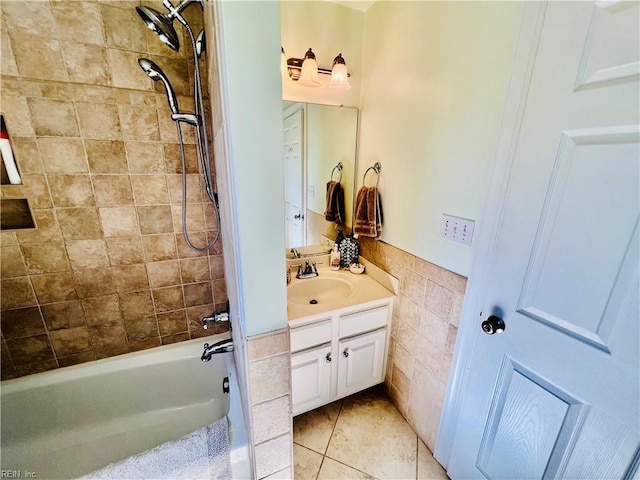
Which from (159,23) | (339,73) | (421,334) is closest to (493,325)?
(421,334)

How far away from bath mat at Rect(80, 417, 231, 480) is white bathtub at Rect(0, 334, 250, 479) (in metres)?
0.13

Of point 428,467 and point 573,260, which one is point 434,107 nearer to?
point 573,260

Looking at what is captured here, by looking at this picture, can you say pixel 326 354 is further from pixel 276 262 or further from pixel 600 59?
pixel 600 59

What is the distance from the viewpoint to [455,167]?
1.06m

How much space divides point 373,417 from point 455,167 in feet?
5.05

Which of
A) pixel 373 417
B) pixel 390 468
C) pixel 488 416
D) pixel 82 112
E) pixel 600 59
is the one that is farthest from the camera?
pixel 373 417

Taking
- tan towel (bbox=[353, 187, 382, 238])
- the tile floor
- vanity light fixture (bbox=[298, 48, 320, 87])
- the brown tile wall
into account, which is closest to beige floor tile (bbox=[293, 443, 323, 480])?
the tile floor

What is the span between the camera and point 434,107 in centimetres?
111

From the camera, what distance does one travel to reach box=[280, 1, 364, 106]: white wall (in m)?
1.37

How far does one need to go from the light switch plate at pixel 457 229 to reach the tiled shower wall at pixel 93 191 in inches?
51.9

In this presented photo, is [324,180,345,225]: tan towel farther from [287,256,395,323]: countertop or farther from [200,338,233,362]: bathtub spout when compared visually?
[200,338,233,362]: bathtub spout

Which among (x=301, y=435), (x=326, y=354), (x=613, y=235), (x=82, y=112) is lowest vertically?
(x=301, y=435)

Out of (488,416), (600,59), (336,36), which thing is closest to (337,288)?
(488,416)

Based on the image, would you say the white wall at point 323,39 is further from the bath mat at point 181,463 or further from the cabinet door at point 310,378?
the bath mat at point 181,463
